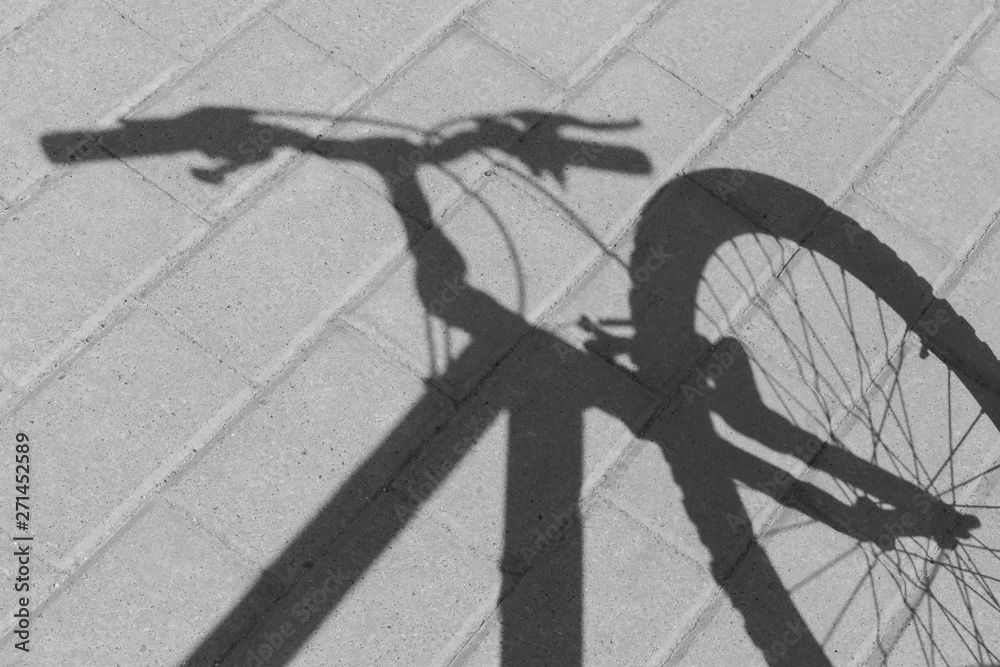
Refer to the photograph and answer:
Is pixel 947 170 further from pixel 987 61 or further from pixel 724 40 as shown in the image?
pixel 724 40

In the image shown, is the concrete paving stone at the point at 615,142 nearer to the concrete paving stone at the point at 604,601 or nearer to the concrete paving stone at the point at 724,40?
the concrete paving stone at the point at 724,40

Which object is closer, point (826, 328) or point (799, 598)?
point (799, 598)

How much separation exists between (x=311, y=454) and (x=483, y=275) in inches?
46.5

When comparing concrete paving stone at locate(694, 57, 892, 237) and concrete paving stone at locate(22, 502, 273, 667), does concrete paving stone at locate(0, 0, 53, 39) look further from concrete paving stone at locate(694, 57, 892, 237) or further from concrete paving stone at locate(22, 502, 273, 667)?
concrete paving stone at locate(694, 57, 892, 237)

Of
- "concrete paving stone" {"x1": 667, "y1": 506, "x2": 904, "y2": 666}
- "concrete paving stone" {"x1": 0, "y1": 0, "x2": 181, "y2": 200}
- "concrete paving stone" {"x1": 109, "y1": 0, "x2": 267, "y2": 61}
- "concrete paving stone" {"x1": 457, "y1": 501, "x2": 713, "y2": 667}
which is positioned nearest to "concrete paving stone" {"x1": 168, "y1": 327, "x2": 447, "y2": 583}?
"concrete paving stone" {"x1": 457, "y1": 501, "x2": 713, "y2": 667}

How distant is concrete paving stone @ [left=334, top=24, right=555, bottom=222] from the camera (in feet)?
17.2

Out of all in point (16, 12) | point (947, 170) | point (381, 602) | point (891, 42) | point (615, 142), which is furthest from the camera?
point (891, 42)

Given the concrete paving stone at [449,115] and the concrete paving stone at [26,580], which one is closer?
the concrete paving stone at [26,580]

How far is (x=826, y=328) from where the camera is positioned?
204 inches

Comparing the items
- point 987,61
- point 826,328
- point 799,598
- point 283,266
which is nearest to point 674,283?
point 826,328

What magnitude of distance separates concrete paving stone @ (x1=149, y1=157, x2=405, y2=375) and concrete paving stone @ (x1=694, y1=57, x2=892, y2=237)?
178 cm

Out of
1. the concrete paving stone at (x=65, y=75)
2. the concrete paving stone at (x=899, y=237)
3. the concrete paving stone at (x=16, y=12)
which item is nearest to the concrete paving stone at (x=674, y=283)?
the concrete paving stone at (x=899, y=237)

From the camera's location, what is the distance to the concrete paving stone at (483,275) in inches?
193

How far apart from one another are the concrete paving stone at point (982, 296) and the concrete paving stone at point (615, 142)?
152 centimetres
